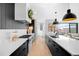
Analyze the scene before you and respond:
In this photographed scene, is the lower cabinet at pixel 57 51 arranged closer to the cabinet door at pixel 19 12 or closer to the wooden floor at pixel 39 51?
the wooden floor at pixel 39 51

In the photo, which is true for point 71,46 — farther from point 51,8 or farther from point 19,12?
point 51,8

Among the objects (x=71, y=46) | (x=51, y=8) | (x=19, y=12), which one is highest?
(x=51, y=8)

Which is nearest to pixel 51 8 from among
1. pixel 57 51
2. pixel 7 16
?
pixel 7 16

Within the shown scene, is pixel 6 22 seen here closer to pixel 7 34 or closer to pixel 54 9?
pixel 7 34

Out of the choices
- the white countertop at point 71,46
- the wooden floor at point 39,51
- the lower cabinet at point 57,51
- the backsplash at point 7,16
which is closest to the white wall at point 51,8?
the wooden floor at point 39,51

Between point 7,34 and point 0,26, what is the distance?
1475mm

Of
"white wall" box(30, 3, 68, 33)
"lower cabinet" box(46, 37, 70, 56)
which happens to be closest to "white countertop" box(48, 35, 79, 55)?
"lower cabinet" box(46, 37, 70, 56)

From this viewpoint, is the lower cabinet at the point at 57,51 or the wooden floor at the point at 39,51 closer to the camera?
the lower cabinet at the point at 57,51

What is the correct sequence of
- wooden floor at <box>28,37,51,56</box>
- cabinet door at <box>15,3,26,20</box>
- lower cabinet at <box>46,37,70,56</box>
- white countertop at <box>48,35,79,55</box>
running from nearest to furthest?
white countertop at <box>48,35,79,55</box>, lower cabinet at <box>46,37,70,56</box>, cabinet door at <box>15,3,26,20</box>, wooden floor at <box>28,37,51,56</box>

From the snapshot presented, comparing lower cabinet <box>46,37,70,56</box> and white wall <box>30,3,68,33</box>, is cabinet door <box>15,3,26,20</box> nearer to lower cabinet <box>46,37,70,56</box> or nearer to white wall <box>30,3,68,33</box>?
lower cabinet <box>46,37,70,56</box>

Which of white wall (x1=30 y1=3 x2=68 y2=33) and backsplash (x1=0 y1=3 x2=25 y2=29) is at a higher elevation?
white wall (x1=30 y1=3 x2=68 y2=33)

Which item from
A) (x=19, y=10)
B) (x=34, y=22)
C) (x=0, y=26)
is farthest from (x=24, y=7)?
(x=34, y=22)

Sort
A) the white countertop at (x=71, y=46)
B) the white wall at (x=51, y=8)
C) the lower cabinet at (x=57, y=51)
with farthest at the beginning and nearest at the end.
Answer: the white wall at (x=51, y=8) → the lower cabinet at (x=57, y=51) → the white countertop at (x=71, y=46)

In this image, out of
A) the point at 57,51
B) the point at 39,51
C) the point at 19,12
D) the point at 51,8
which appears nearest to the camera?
the point at 57,51
